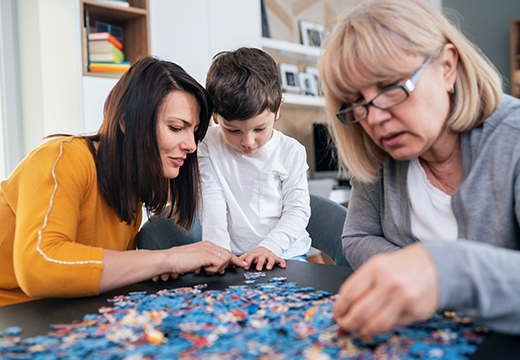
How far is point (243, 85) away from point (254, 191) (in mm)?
448

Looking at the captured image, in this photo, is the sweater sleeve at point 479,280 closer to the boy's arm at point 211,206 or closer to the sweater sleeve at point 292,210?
the sweater sleeve at point 292,210

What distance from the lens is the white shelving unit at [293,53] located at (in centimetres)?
402

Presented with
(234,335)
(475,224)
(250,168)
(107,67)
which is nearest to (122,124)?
(250,168)

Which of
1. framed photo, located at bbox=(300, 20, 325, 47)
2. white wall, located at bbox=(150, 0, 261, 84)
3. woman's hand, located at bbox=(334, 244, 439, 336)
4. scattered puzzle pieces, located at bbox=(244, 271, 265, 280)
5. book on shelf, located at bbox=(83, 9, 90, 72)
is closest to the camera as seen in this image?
woman's hand, located at bbox=(334, 244, 439, 336)

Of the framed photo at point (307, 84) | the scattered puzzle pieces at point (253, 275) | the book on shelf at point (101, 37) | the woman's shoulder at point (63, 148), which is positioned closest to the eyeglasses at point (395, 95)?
the scattered puzzle pieces at point (253, 275)

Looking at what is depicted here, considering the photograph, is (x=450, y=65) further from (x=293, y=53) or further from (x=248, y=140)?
(x=293, y=53)

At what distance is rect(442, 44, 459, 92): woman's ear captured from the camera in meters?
0.90

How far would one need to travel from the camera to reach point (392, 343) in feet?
1.94

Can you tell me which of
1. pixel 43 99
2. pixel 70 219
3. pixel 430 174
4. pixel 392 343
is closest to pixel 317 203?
pixel 430 174

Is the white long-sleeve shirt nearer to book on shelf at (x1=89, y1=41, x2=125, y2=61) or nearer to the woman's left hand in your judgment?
the woman's left hand

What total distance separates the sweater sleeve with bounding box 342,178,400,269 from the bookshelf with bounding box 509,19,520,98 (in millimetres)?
4171

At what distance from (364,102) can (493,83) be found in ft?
0.96

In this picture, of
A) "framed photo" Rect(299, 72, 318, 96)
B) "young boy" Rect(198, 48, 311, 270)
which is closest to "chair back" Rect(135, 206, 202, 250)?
"young boy" Rect(198, 48, 311, 270)

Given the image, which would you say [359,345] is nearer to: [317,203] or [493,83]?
[493,83]
